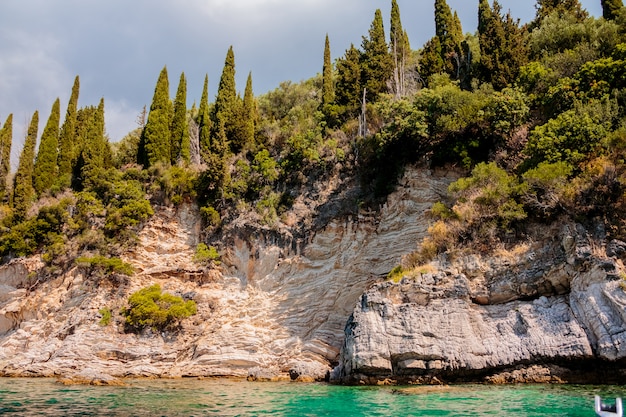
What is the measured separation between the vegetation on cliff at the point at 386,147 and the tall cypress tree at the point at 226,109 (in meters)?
0.14

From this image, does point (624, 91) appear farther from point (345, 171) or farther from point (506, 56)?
point (345, 171)

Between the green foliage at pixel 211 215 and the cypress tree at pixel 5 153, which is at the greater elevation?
the cypress tree at pixel 5 153

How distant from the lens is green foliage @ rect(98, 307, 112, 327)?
25000 millimetres

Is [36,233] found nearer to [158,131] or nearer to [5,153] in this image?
[158,131]

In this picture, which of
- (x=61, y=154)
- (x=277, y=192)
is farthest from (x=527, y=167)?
(x=61, y=154)

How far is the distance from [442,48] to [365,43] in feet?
17.3

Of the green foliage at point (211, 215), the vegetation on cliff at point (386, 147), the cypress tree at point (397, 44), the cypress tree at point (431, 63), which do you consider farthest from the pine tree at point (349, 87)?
the green foliage at point (211, 215)

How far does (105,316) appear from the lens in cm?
2519

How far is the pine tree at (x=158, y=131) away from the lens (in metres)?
34.4

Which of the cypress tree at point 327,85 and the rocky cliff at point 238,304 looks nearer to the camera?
the rocky cliff at point 238,304

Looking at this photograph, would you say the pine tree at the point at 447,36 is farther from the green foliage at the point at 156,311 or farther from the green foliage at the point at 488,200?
the green foliage at the point at 156,311

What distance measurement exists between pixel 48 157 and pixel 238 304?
21394mm

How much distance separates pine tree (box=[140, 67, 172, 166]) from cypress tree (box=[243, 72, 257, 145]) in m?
5.56

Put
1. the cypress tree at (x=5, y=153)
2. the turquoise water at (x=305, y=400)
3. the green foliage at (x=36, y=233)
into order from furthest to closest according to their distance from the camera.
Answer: the cypress tree at (x=5, y=153), the green foliage at (x=36, y=233), the turquoise water at (x=305, y=400)
